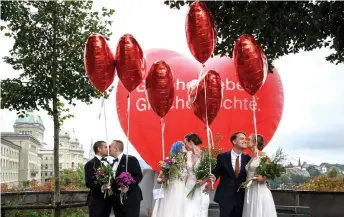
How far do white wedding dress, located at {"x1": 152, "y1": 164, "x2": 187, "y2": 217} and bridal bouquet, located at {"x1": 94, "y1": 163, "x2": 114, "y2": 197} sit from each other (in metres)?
1.15

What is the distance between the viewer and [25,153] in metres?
78.1

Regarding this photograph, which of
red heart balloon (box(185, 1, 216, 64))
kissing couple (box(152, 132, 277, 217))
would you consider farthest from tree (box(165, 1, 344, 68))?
kissing couple (box(152, 132, 277, 217))

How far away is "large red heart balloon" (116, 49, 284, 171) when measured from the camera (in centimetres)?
1233

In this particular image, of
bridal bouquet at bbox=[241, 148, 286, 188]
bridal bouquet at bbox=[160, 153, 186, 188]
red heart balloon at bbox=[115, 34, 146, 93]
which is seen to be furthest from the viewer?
red heart balloon at bbox=[115, 34, 146, 93]

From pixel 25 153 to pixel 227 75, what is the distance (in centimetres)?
6937

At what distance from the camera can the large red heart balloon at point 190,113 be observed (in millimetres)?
12328

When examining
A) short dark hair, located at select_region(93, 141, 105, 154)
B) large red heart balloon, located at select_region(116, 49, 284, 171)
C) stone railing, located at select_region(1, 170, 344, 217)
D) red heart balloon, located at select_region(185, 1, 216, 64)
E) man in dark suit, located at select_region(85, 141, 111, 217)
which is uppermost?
red heart balloon, located at select_region(185, 1, 216, 64)

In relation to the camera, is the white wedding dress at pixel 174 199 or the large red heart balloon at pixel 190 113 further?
the large red heart balloon at pixel 190 113

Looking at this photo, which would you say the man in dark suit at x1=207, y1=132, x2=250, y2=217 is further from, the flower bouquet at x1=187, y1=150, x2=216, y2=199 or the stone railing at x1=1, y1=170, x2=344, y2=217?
the stone railing at x1=1, y1=170, x2=344, y2=217

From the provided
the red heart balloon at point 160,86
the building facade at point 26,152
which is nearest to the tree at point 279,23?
the red heart balloon at point 160,86

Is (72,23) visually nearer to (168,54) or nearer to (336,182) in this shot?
(168,54)

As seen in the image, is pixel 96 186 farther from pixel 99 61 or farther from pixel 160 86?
pixel 160 86

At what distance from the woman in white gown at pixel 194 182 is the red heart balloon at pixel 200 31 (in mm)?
1471

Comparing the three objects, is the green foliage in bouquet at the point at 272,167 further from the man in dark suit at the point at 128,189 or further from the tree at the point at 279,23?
the tree at the point at 279,23
